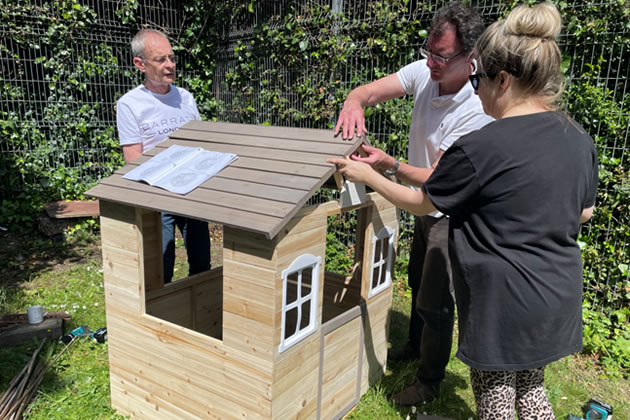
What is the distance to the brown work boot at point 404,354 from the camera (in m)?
3.49

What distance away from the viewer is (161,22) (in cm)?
733

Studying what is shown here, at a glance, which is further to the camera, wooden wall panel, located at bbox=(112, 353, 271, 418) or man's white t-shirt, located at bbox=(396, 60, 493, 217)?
man's white t-shirt, located at bbox=(396, 60, 493, 217)

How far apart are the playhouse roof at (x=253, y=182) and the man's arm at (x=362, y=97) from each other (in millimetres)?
123

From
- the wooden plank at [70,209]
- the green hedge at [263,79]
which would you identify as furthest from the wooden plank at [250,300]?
the wooden plank at [70,209]

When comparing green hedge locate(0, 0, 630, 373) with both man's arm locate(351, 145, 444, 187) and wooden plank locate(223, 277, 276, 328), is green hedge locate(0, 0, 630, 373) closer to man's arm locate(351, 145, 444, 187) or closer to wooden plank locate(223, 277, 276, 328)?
man's arm locate(351, 145, 444, 187)

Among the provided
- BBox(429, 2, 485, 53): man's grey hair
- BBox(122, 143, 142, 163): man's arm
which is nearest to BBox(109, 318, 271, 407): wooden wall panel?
BBox(122, 143, 142, 163): man's arm

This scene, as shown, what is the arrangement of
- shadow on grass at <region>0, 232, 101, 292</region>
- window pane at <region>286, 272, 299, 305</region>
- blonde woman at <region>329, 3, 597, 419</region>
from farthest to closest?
shadow on grass at <region>0, 232, 101, 292</region> < window pane at <region>286, 272, 299, 305</region> < blonde woman at <region>329, 3, 597, 419</region>

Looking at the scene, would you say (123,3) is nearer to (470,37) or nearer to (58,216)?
(58,216)

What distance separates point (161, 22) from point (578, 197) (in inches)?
288

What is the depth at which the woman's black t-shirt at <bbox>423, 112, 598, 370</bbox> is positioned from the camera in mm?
1550

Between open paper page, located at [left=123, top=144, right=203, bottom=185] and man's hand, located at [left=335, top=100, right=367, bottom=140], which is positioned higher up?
man's hand, located at [left=335, top=100, right=367, bottom=140]

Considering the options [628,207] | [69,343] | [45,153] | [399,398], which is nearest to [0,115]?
[45,153]

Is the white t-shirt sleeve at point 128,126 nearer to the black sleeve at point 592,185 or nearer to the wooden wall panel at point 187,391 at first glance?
the wooden wall panel at point 187,391

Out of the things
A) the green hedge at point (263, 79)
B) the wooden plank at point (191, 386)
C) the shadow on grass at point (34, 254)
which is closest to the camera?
the wooden plank at point (191, 386)
